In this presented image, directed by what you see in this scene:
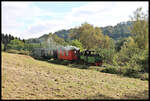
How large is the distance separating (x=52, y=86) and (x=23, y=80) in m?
1.44

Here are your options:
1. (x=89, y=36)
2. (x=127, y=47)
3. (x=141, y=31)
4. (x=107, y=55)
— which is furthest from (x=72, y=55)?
(x=89, y=36)

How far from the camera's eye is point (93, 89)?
28.2 feet

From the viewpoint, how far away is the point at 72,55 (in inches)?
→ 978

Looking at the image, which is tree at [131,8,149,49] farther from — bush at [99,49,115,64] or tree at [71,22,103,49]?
tree at [71,22,103,49]

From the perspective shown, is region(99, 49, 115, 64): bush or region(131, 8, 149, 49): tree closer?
region(131, 8, 149, 49): tree

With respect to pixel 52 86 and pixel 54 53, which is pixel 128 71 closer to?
pixel 52 86

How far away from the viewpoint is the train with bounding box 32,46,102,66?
861 inches

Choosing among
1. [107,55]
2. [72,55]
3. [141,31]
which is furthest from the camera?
[72,55]

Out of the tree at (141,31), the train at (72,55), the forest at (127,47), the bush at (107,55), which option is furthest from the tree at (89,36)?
the tree at (141,31)

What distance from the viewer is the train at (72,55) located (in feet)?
71.8

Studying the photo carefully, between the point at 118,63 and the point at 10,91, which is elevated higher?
the point at 10,91

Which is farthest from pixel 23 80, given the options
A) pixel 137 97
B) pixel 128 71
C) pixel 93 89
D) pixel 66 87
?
pixel 128 71

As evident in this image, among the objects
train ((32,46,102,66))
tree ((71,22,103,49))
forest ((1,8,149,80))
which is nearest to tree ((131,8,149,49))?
forest ((1,8,149,80))

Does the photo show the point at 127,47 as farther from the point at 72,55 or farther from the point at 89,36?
the point at 89,36
